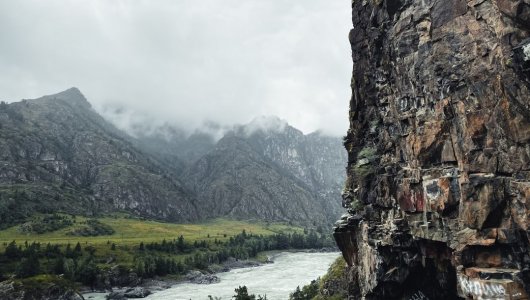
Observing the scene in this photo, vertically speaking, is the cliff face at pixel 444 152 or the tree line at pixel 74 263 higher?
the cliff face at pixel 444 152

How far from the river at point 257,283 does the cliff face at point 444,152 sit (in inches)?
2821

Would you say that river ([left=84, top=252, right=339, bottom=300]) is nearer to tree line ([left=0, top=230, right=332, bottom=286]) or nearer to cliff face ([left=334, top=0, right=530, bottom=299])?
tree line ([left=0, top=230, right=332, bottom=286])

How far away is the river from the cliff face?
71645 millimetres

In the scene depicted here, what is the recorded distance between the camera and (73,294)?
126 m

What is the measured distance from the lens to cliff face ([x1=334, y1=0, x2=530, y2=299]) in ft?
117

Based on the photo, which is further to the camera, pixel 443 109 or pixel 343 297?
pixel 343 297

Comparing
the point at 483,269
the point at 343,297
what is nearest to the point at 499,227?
the point at 483,269

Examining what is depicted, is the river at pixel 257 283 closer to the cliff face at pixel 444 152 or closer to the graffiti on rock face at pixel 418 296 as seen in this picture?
the graffiti on rock face at pixel 418 296

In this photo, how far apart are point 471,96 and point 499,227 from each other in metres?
11.9

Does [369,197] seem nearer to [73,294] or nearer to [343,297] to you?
[343,297]

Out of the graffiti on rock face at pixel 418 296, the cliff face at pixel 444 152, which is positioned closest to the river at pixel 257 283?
the graffiti on rock face at pixel 418 296

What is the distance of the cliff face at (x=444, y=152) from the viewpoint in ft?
117

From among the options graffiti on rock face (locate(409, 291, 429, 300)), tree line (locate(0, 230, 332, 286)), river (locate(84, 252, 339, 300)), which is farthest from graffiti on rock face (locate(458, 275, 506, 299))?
tree line (locate(0, 230, 332, 286))

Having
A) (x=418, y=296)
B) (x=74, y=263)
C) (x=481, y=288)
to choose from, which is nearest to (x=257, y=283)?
(x=74, y=263)
